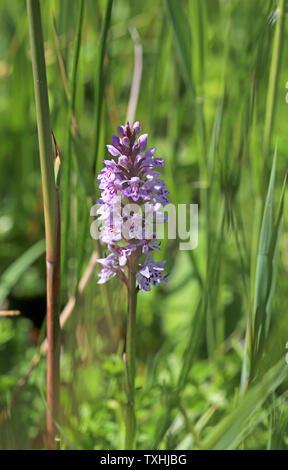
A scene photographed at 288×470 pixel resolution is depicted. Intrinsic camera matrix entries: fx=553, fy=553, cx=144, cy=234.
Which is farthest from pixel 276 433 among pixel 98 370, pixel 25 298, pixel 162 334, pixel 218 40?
pixel 218 40

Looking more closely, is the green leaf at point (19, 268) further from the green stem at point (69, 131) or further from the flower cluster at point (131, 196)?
the flower cluster at point (131, 196)

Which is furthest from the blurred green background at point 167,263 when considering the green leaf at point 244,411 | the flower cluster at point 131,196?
the flower cluster at point 131,196

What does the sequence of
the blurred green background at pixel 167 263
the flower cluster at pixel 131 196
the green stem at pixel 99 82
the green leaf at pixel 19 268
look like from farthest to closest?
the green leaf at pixel 19 268, the blurred green background at pixel 167 263, the green stem at pixel 99 82, the flower cluster at pixel 131 196

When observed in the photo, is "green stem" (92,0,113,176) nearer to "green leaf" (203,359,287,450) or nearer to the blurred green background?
the blurred green background

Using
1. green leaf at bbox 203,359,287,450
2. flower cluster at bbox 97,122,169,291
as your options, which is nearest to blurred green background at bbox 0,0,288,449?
green leaf at bbox 203,359,287,450

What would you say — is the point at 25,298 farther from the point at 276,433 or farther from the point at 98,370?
the point at 276,433

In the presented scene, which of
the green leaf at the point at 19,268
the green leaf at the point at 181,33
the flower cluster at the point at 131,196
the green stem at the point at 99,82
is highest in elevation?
the green leaf at the point at 181,33
